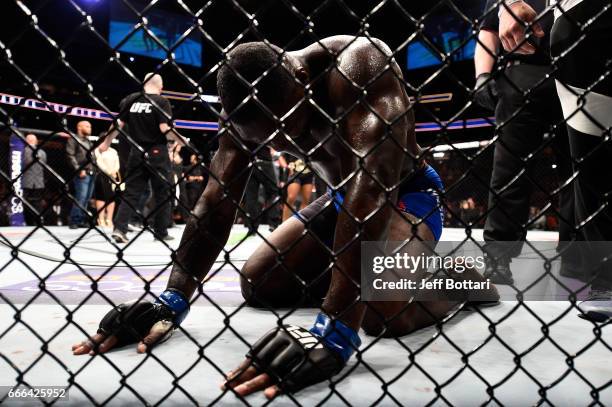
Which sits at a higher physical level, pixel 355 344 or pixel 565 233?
pixel 565 233

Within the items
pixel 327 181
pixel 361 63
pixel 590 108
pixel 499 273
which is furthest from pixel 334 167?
pixel 499 273

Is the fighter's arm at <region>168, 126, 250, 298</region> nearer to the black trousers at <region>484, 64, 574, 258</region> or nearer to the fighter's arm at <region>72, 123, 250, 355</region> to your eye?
the fighter's arm at <region>72, 123, 250, 355</region>

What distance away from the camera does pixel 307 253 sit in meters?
1.93

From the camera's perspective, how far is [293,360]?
974 mm

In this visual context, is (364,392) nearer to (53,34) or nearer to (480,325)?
(480,325)

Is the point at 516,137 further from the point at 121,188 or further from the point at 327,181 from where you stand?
the point at 121,188

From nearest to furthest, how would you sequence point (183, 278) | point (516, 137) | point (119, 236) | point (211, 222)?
1. point (183, 278)
2. point (211, 222)
3. point (516, 137)
4. point (119, 236)

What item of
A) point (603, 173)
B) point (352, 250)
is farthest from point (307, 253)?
point (603, 173)

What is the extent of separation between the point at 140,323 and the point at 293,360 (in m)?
0.52

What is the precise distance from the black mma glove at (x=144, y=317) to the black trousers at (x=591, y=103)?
128 centimetres

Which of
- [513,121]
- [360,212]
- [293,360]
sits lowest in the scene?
[293,360]

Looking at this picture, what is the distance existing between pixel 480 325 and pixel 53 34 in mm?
12527

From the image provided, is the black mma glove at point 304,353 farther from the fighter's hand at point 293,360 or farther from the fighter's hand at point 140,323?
the fighter's hand at point 140,323

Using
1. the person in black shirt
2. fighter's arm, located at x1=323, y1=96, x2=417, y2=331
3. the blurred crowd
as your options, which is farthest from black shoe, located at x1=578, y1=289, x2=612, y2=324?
the blurred crowd
